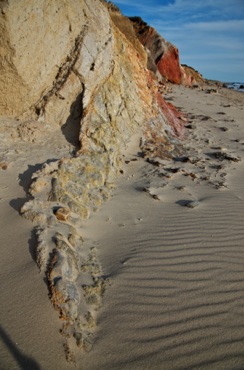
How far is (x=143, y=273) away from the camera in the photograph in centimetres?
284

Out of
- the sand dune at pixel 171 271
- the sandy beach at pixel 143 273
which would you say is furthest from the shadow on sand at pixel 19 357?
the sand dune at pixel 171 271

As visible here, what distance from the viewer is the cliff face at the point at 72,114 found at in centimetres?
251

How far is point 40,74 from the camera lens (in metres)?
4.82

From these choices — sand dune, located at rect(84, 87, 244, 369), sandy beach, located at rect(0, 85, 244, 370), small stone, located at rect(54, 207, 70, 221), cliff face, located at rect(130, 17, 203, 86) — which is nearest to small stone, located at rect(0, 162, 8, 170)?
sandy beach, located at rect(0, 85, 244, 370)

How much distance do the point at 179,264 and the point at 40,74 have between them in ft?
12.7

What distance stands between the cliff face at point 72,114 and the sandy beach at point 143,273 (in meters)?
0.14

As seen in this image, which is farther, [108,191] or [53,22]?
[53,22]

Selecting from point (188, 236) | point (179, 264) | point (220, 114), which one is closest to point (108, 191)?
point (188, 236)

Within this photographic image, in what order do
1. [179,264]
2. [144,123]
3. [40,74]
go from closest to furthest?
[179,264], [40,74], [144,123]

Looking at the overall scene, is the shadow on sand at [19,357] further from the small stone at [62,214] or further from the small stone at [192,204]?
the small stone at [192,204]

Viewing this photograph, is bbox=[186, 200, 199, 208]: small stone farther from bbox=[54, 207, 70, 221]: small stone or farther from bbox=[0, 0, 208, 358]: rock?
bbox=[54, 207, 70, 221]: small stone

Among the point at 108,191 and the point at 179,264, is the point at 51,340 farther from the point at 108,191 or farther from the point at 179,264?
the point at 108,191

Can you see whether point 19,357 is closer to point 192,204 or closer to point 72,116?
point 192,204

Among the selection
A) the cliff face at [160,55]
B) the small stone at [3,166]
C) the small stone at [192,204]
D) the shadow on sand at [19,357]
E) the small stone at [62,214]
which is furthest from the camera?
the cliff face at [160,55]
